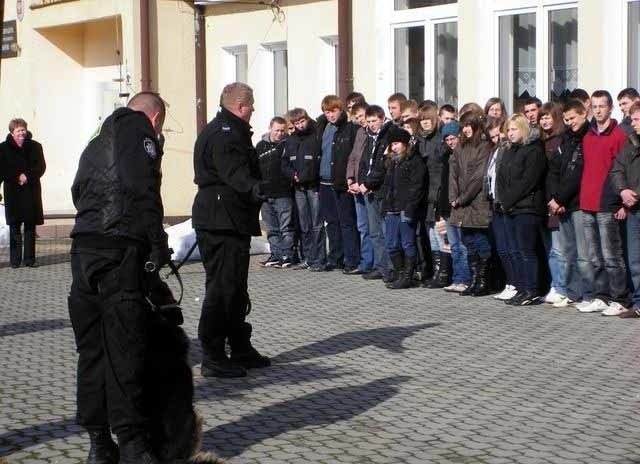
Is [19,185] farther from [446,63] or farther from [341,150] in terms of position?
[446,63]

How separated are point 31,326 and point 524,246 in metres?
4.85

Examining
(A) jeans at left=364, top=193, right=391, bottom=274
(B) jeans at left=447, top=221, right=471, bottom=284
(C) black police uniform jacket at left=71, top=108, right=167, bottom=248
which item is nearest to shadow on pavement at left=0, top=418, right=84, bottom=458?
(C) black police uniform jacket at left=71, top=108, right=167, bottom=248

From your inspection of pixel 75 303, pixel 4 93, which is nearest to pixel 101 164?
→ pixel 75 303

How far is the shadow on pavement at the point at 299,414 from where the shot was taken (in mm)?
7340

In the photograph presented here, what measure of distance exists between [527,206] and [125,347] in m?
6.90

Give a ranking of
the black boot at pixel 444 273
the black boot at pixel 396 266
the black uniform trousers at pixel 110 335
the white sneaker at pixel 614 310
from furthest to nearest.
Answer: the black boot at pixel 396 266, the black boot at pixel 444 273, the white sneaker at pixel 614 310, the black uniform trousers at pixel 110 335

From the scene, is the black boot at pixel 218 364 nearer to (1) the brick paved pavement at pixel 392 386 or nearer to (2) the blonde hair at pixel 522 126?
(1) the brick paved pavement at pixel 392 386

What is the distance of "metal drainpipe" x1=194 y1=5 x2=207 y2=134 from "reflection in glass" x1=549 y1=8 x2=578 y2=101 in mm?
8139

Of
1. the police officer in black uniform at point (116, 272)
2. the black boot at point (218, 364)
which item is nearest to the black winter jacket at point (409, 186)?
the black boot at point (218, 364)

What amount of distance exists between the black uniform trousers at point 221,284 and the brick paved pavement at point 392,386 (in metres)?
0.32

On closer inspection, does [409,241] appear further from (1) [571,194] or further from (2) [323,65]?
(2) [323,65]

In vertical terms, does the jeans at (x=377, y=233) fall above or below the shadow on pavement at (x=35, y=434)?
above

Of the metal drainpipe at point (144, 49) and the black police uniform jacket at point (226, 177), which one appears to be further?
the metal drainpipe at point (144, 49)

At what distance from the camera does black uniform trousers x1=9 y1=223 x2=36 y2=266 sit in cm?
1770
